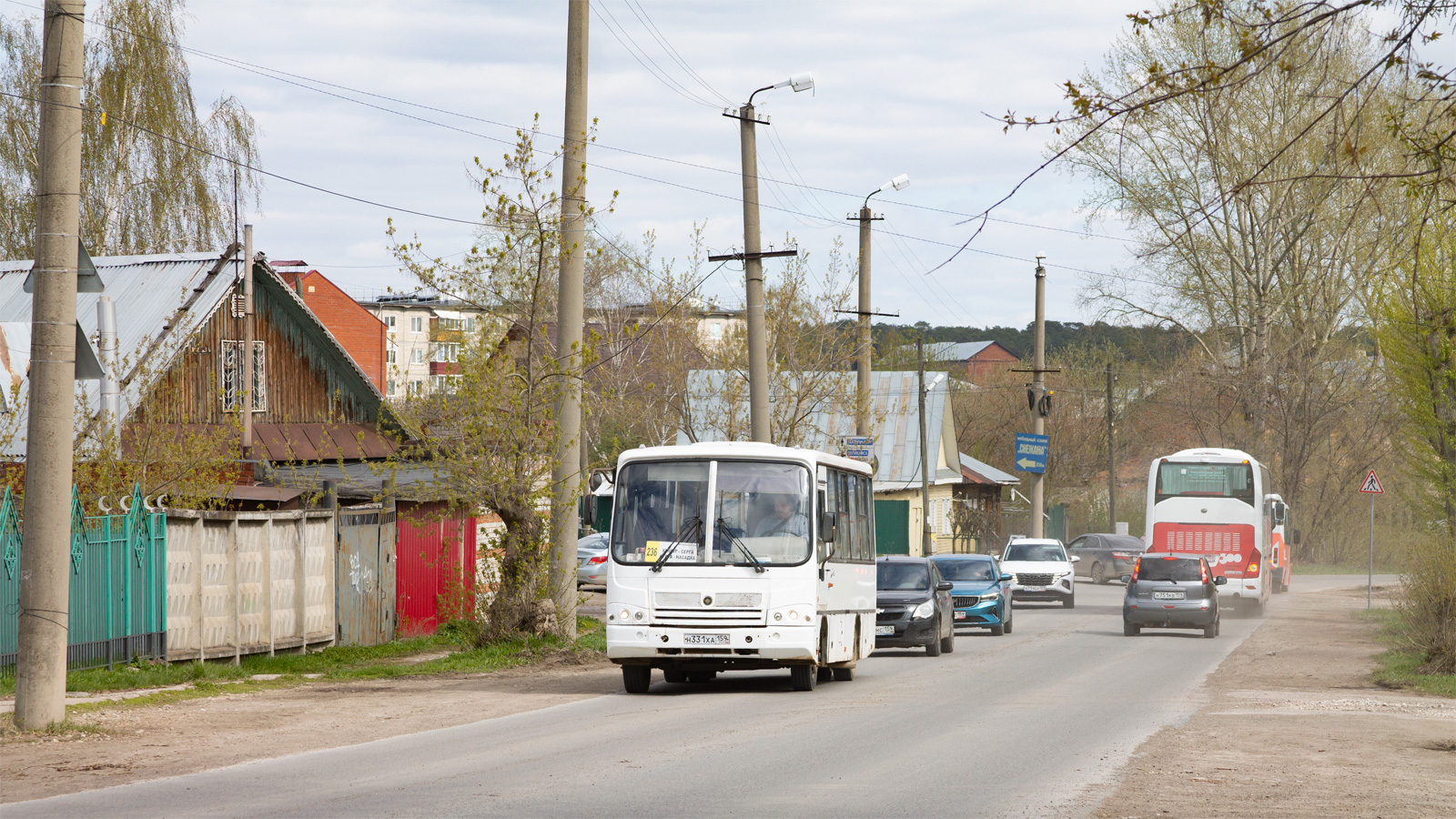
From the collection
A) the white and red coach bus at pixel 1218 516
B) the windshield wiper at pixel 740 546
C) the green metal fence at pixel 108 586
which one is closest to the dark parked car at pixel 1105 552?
the white and red coach bus at pixel 1218 516

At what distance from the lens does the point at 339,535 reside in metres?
22.3

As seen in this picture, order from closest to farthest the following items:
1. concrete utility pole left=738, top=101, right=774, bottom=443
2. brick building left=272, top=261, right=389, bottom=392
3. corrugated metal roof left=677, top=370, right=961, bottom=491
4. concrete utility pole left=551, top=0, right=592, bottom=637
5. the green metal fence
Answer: the green metal fence < concrete utility pole left=551, top=0, right=592, bottom=637 < concrete utility pole left=738, top=101, right=774, bottom=443 < corrugated metal roof left=677, top=370, right=961, bottom=491 < brick building left=272, top=261, right=389, bottom=392

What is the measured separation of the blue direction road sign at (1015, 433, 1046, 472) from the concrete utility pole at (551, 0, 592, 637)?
30.6 meters


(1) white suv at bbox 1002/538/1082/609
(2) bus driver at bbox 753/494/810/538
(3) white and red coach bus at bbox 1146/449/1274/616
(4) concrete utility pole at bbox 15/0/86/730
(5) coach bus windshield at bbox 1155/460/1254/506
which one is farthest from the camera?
(1) white suv at bbox 1002/538/1082/609

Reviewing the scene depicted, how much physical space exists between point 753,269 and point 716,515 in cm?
1153

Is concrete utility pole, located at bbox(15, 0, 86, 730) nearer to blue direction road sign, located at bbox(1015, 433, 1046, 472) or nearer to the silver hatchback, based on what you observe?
the silver hatchback

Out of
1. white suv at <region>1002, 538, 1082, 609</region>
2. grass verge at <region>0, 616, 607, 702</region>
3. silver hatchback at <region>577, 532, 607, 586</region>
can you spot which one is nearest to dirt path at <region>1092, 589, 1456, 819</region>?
grass verge at <region>0, 616, 607, 702</region>

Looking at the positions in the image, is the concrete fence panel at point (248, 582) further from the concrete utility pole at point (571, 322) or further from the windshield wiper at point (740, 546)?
the windshield wiper at point (740, 546)

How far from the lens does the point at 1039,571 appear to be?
136 feet

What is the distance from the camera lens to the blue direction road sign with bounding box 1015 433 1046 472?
165ft

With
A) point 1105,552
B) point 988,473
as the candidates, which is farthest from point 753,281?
point 988,473

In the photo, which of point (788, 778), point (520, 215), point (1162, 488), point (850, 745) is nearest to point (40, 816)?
point (788, 778)

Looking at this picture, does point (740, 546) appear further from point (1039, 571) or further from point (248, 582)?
point (1039, 571)

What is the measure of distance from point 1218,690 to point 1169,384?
186ft
